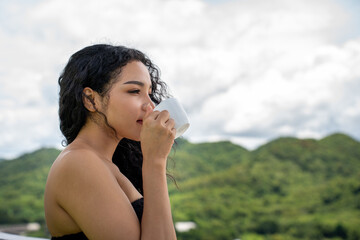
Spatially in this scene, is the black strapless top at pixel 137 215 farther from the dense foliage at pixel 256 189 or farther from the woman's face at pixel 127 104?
the dense foliage at pixel 256 189

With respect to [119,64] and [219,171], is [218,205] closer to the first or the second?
[219,171]

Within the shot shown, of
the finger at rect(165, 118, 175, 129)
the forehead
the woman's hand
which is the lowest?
the woman's hand

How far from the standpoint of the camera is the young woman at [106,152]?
33.9 inches

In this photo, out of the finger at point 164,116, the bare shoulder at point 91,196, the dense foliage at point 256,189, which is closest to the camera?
the bare shoulder at point 91,196

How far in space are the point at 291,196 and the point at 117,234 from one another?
17155 mm

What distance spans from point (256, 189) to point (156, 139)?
55.5 ft

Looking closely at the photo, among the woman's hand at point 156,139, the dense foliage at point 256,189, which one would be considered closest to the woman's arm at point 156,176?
the woman's hand at point 156,139

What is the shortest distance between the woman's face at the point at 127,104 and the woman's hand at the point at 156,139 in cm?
6

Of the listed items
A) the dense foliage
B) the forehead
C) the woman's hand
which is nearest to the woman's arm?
the woman's hand

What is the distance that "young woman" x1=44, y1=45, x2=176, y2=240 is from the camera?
33.9 inches

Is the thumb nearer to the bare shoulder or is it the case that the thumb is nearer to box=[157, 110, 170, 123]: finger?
box=[157, 110, 170, 123]: finger

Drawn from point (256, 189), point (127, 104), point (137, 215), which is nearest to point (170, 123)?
point (127, 104)

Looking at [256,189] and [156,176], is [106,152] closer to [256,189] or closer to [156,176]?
[156,176]

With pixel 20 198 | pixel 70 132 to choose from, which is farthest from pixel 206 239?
pixel 70 132
